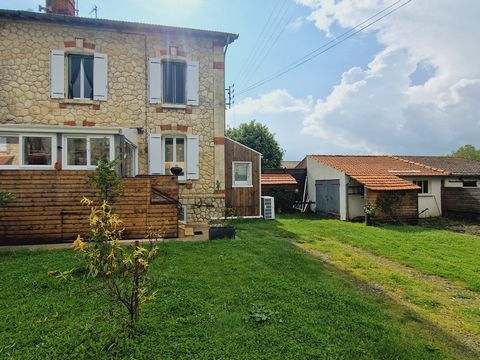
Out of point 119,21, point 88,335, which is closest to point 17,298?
point 88,335

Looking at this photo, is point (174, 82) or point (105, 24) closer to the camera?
point (105, 24)

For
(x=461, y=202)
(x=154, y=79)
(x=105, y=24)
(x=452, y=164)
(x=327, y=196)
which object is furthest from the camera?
(x=452, y=164)

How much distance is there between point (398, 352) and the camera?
316cm

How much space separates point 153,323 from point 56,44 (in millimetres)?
11247

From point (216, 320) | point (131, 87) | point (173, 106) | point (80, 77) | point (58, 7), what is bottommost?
point (216, 320)

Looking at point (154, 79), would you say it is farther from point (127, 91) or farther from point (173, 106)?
point (173, 106)

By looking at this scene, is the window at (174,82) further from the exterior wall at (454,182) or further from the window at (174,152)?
the exterior wall at (454,182)

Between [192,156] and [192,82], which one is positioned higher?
[192,82]

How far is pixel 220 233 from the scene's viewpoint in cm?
822

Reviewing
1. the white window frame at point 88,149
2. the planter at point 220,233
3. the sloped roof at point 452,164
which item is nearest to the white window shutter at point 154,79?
the white window frame at point 88,149

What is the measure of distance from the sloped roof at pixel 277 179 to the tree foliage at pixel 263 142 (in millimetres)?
6292

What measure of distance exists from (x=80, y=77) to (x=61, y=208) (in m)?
5.81

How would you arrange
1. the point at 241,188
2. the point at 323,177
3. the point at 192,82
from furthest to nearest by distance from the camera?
the point at 323,177
the point at 241,188
the point at 192,82

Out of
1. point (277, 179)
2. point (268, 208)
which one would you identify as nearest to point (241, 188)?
point (268, 208)
